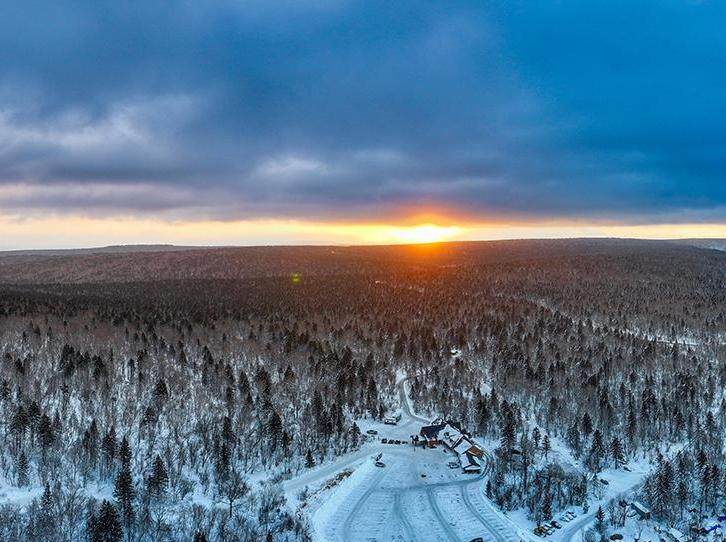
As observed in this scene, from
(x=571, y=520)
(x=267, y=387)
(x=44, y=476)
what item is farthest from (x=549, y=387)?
(x=44, y=476)

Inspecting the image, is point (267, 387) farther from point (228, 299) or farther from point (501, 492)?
point (228, 299)

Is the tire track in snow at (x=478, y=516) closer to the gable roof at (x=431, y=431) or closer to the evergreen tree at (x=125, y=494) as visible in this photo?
the gable roof at (x=431, y=431)

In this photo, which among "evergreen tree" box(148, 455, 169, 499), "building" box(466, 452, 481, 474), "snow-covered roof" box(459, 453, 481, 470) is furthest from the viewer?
"snow-covered roof" box(459, 453, 481, 470)

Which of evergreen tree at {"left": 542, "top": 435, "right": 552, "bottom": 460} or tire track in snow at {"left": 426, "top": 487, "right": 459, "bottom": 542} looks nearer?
tire track in snow at {"left": 426, "top": 487, "right": 459, "bottom": 542}

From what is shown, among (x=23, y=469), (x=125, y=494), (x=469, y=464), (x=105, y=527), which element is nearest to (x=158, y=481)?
(x=125, y=494)

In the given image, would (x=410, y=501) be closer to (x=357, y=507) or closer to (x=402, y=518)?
(x=402, y=518)

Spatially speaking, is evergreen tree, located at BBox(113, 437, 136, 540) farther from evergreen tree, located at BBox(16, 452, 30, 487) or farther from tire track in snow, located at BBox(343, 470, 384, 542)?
tire track in snow, located at BBox(343, 470, 384, 542)

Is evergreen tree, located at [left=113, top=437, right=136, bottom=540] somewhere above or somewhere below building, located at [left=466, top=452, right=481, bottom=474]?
above

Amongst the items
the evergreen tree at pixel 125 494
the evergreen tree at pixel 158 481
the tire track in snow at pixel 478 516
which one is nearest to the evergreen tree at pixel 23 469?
the evergreen tree at pixel 125 494

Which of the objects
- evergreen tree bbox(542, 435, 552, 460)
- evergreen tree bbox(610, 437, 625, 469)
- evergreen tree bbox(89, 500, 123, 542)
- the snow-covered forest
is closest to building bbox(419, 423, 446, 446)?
the snow-covered forest
